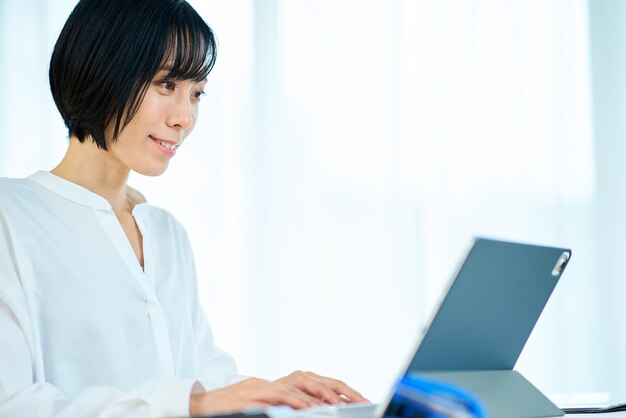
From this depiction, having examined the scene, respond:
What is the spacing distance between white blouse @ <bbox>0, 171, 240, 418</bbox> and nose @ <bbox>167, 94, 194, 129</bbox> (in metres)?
0.20

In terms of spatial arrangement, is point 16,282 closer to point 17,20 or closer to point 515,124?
point 17,20

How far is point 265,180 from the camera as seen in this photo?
2654mm

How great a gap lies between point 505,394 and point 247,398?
0.39 m

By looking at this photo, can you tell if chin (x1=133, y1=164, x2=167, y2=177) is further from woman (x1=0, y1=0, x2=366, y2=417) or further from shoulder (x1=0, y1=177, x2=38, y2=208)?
shoulder (x1=0, y1=177, x2=38, y2=208)

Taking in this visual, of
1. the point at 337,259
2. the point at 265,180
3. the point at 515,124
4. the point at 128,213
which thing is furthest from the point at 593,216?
the point at 128,213

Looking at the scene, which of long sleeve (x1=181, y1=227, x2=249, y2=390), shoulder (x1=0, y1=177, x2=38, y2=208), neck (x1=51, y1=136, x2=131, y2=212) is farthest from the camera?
long sleeve (x1=181, y1=227, x2=249, y2=390)

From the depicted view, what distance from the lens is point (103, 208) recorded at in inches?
51.5

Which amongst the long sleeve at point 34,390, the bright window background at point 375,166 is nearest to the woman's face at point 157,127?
the long sleeve at point 34,390

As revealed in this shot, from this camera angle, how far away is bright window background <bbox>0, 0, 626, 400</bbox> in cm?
261

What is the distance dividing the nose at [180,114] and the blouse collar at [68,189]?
198mm

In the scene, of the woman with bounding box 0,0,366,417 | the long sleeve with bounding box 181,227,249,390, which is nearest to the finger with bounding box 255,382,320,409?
the woman with bounding box 0,0,366,417

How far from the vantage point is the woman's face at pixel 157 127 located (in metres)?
1.26

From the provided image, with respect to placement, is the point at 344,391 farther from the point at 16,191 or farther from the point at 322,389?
the point at 16,191

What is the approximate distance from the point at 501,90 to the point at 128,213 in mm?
→ 1813
